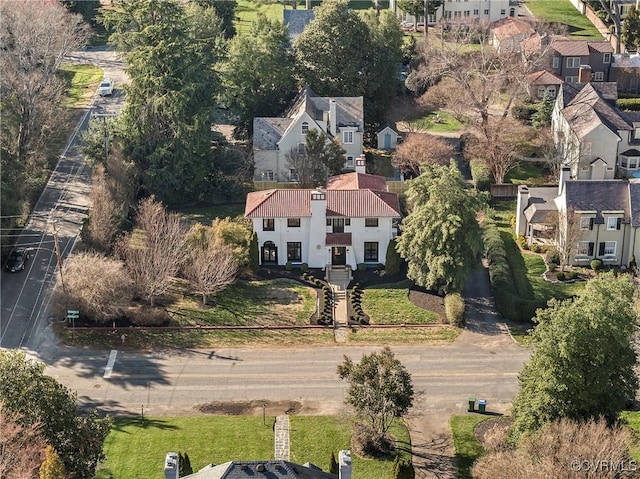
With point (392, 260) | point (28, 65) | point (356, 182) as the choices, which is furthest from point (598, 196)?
point (28, 65)

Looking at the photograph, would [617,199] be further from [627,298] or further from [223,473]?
[223,473]

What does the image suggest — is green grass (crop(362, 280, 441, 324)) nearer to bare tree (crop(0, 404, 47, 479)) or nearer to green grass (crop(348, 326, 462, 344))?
green grass (crop(348, 326, 462, 344))

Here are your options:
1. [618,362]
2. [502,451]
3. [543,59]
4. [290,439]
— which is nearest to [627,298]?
[618,362]

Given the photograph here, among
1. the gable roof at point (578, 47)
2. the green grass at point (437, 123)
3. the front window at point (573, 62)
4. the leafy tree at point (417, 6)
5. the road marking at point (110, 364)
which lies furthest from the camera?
the leafy tree at point (417, 6)

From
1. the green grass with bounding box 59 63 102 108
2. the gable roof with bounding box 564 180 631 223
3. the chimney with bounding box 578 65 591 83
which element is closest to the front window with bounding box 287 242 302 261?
the gable roof with bounding box 564 180 631 223

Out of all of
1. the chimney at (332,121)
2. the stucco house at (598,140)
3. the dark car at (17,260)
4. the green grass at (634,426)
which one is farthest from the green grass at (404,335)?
the stucco house at (598,140)

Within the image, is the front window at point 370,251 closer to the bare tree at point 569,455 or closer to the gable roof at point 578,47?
the bare tree at point 569,455
